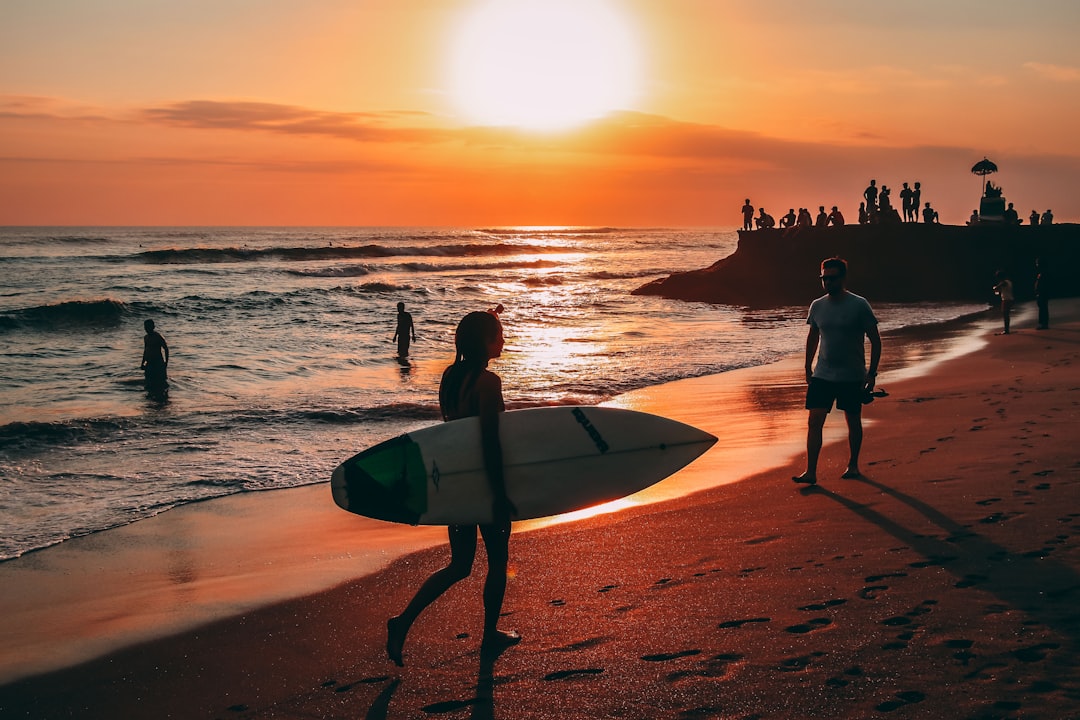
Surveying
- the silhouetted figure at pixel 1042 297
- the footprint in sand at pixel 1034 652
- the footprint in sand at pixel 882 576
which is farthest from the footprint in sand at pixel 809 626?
the silhouetted figure at pixel 1042 297

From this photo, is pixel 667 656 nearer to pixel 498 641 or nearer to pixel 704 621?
pixel 704 621

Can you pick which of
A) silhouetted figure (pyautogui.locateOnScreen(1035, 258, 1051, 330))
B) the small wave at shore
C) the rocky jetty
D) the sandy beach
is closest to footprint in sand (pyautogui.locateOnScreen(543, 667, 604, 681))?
the sandy beach

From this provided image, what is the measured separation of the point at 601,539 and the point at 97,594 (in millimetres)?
3607

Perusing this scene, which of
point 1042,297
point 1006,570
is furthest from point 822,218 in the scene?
point 1006,570

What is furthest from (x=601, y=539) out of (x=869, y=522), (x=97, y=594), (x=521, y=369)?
(x=521, y=369)

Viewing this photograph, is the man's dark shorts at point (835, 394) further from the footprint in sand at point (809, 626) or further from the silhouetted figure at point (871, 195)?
the silhouetted figure at point (871, 195)

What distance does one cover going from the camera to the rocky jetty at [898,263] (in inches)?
1602

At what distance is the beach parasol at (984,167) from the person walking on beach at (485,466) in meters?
39.5

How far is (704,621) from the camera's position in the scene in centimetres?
447

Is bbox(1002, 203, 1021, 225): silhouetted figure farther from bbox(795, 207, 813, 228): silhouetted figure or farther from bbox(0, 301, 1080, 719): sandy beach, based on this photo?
bbox(0, 301, 1080, 719): sandy beach

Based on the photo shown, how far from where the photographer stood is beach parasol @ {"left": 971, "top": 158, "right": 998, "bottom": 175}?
38.0 m

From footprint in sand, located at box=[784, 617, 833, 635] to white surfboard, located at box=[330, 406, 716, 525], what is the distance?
135 cm

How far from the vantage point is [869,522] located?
5945 millimetres

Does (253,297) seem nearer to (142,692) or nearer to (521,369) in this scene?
(521,369)
